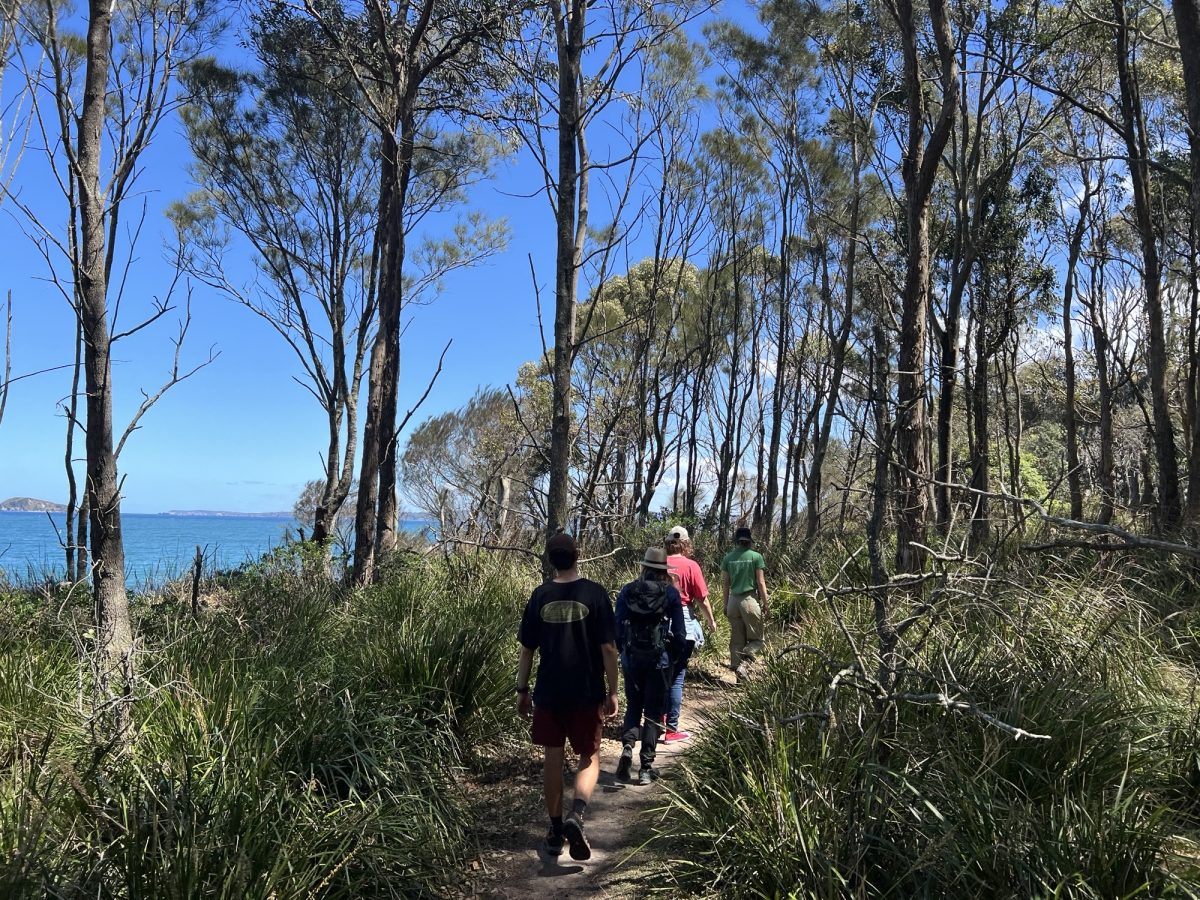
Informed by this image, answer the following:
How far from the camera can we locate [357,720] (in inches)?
175

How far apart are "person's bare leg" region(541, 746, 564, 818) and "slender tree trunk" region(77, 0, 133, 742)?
9.47 ft

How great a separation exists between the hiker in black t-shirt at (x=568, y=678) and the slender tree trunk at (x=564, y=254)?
180cm

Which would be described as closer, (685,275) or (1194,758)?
(1194,758)

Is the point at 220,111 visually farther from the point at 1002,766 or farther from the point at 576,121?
the point at 1002,766

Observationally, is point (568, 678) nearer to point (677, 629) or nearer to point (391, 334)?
point (677, 629)

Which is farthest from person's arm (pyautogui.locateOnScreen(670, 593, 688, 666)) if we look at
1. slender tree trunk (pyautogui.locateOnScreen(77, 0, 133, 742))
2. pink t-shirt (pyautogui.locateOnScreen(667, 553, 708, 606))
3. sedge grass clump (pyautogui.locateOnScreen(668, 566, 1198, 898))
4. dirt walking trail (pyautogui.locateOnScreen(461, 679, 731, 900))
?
slender tree trunk (pyautogui.locateOnScreen(77, 0, 133, 742))

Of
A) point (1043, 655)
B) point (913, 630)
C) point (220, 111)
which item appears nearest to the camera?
point (1043, 655)

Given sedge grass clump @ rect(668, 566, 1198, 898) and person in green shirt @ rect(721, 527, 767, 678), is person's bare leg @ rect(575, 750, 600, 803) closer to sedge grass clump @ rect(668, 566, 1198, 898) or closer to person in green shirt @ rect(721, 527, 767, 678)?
sedge grass clump @ rect(668, 566, 1198, 898)

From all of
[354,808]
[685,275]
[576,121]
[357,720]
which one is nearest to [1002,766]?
[354,808]

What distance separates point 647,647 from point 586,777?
3.86ft

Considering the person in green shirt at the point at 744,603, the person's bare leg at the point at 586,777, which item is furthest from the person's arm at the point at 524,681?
the person in green shirt at the point at 744,603

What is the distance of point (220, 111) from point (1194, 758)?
63.4 feet

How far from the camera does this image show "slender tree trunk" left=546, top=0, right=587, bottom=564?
6336 mm

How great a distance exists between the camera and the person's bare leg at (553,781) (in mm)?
4234
